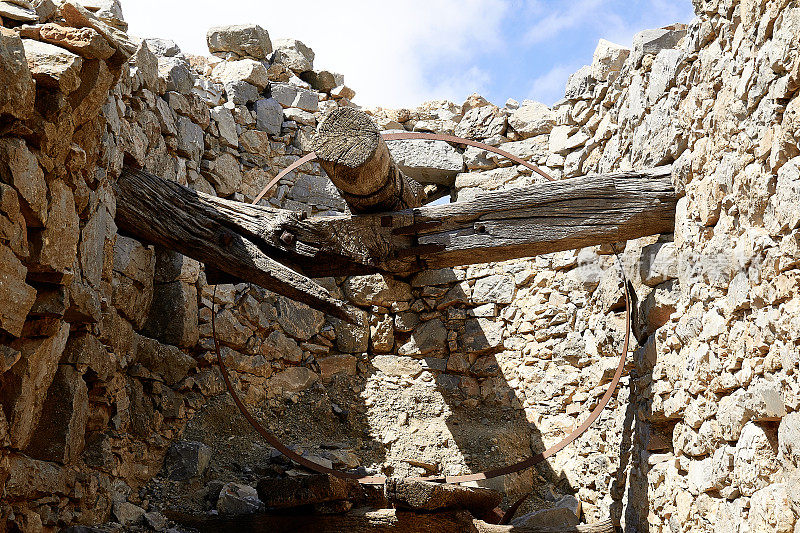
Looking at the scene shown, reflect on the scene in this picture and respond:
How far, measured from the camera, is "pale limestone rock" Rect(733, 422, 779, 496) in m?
2.24

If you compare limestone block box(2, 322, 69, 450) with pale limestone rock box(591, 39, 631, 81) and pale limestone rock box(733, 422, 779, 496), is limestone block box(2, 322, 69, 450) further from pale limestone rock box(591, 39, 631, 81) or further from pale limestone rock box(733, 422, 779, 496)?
pale limestone rock box(591, 39, 631, 81)

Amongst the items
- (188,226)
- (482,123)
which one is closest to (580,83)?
(482,123)

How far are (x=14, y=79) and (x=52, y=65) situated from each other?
0.87ft

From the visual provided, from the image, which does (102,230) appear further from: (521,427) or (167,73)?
(521,427)

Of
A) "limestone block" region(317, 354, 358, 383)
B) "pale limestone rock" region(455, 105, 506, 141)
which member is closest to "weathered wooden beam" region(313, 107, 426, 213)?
"limestone block" region(317, 354, 358, 383)

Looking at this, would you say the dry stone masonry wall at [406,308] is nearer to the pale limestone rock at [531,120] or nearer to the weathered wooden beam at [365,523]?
the pale limestone rock at [531,120]

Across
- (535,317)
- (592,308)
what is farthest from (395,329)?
(592,308)

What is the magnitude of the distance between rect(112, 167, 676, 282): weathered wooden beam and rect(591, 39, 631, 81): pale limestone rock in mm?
1586

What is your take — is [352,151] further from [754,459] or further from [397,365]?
[397,365]

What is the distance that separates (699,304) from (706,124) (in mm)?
761

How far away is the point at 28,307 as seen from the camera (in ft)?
7.93

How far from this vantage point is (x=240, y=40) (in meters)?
5.94

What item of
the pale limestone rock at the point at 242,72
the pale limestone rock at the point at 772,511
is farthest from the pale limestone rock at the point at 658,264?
the pale limestone rock at the point at 242,72

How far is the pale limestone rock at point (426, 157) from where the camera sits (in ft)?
19.2
